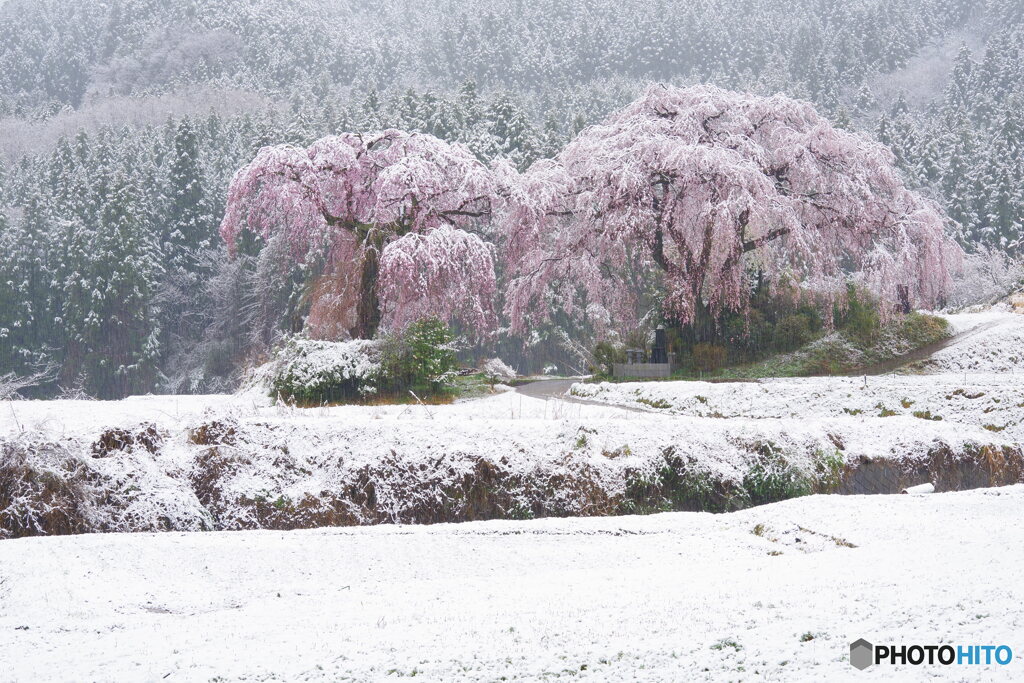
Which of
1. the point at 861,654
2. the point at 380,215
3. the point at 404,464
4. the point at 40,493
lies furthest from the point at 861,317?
the point at 861,654

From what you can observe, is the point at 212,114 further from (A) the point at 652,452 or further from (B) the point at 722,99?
(A) the point at 652,452

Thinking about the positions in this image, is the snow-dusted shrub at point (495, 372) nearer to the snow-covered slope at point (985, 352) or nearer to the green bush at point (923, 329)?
the snow-covered slope at point (985, 352)

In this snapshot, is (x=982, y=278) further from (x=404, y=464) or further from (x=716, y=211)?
(x=404, y=464)

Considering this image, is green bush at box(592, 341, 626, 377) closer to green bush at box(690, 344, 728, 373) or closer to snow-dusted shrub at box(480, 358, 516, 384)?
green bush at box(690, 344, 728, 373)

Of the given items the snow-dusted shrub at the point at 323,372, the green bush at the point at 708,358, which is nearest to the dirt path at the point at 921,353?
the green bush at the point at 708,358

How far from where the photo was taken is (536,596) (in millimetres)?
6445

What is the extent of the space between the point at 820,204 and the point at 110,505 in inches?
692

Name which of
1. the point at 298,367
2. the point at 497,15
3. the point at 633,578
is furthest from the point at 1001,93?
the point at 633,578

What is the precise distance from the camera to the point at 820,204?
71.5 feet

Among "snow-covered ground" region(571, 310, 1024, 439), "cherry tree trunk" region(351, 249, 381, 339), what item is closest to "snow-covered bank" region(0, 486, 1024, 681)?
"snow-covered ground" region(571, 310, 1024, 439)

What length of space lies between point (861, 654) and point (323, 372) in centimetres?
1301

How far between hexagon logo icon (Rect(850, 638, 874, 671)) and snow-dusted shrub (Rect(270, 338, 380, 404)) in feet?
40.8

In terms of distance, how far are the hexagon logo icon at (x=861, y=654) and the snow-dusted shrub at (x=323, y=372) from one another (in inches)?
489

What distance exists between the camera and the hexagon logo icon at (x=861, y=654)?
179 inches
